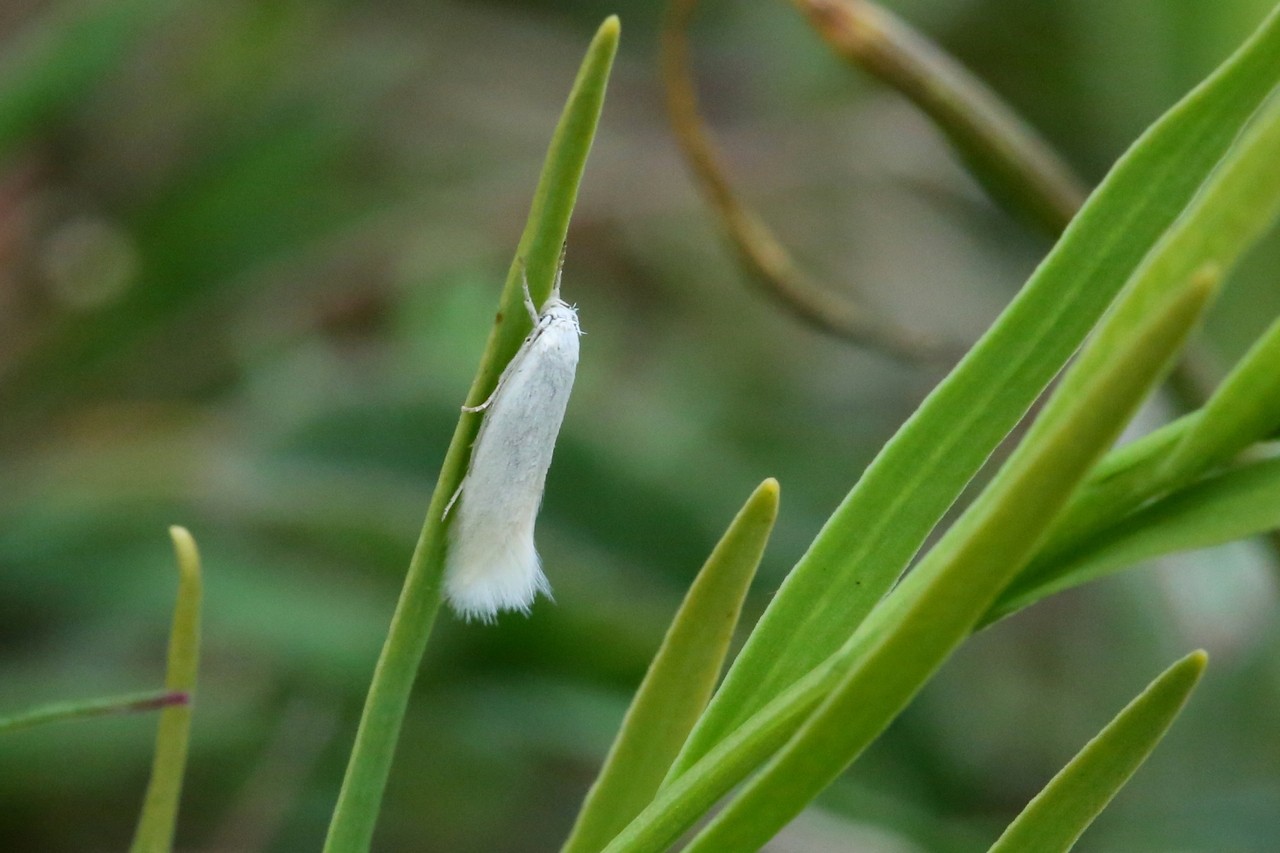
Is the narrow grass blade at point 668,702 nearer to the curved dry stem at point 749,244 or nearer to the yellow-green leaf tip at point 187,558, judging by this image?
the yellow-green leaf tip at point 187,558

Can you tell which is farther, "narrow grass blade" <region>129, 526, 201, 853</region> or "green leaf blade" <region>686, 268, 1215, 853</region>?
"narrow grass blade" <region>129, 526, 201, 853</region>

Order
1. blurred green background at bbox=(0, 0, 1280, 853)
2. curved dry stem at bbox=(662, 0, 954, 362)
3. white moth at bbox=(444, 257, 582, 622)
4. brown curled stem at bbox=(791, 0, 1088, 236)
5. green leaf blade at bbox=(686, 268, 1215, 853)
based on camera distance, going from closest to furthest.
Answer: green leaf blade at bbox=(686, 268, 1215, 853)
white moth at bbox=(444, 257, 582, 622)
brown curled stem at bbox=(791, 0, 1088, 236)
curved dry stem at bbox=(662, 0, 954, 362)
blurred green background at bbox=(0, 0, 1280, 853)

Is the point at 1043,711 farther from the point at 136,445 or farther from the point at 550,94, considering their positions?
the point at 550,94

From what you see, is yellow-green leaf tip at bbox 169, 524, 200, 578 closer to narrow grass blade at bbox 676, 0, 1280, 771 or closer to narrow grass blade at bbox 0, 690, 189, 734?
narrow grass blade at bbox 0, 690, 189, 734

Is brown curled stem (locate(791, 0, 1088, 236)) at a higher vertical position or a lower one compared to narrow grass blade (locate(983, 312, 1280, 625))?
higher

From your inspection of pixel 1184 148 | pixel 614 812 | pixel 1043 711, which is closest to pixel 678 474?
pixel 1043 711

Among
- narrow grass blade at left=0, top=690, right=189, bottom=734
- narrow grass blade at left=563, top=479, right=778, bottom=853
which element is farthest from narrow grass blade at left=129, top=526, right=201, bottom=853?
narrow grass blade at left=563, top=479, right=778, bottom=853

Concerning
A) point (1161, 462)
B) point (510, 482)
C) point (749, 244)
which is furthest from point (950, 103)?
point (1161, 462)
